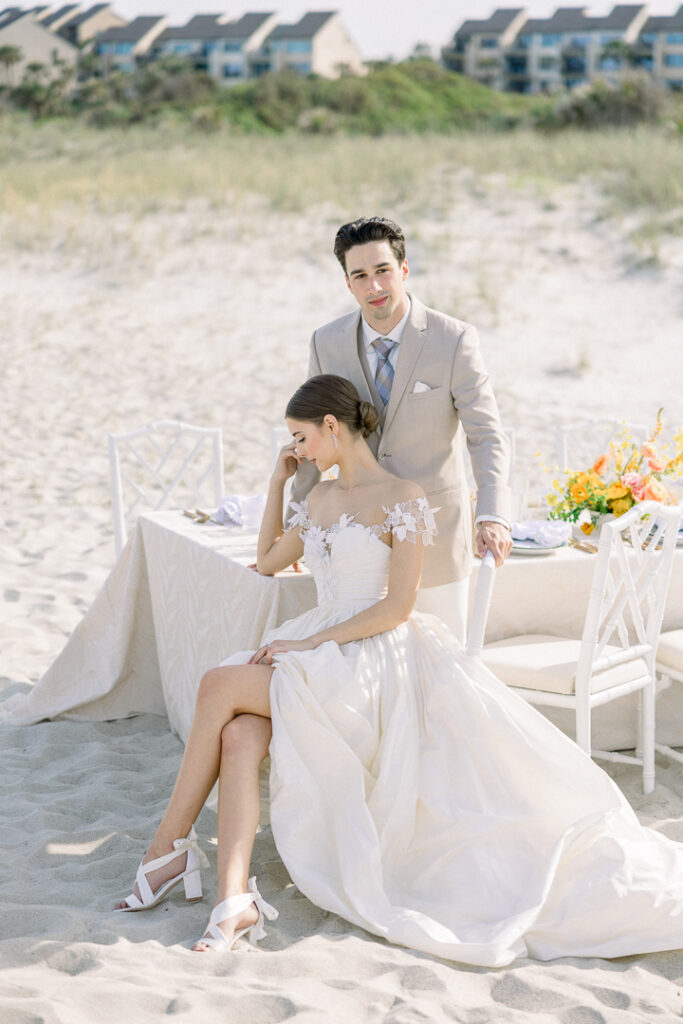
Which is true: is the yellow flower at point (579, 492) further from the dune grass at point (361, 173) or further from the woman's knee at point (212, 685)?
the dune grass at point (361, 173)

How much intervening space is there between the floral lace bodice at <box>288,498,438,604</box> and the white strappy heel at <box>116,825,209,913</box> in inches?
33.0

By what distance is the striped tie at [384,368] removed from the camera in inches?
142

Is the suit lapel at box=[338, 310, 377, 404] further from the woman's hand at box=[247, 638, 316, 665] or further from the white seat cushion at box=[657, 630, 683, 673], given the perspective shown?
the white seat cushion at box=[657, 630, 683, 673]

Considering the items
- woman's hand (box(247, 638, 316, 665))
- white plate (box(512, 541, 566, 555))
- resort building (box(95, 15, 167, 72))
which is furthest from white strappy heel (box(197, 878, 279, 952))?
resort building (box(95, 15, 167, 72))

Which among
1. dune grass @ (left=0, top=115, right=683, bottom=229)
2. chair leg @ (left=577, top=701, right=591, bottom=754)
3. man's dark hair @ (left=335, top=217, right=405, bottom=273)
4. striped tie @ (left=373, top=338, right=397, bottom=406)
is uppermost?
dune grass @ (left=0, top=115, right=683, bottom=229)

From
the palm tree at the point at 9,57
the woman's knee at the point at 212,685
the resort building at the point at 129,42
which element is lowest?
the woman's knee at the point at 212,685

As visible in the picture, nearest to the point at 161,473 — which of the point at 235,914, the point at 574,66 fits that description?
the point at 235,914

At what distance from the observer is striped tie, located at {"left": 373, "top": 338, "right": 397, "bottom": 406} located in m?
3.60

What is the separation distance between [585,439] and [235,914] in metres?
7.56

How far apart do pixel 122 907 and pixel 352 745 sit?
76 cm

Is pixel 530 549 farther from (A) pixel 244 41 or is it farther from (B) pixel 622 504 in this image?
(A) pixel 244 41

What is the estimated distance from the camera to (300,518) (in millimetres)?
3617

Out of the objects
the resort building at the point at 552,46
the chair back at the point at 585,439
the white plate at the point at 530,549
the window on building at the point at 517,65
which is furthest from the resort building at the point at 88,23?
the white plate at the point at 530,549

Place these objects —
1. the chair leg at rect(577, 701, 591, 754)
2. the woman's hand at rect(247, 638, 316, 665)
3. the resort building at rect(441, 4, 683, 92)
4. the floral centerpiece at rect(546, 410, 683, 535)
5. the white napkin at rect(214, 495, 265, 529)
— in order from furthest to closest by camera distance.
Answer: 1. the resort building at rect(441, 4, 683, 92)
2. the white napkin at rect(214, 495, 265, 529)
3. the floral centerpiece at rect(546, 410, 683, 535)
4. the chair leg at rect(577, 701, 591, 754)
5. the woman's hand at rect(247, 638, 316, 665)
